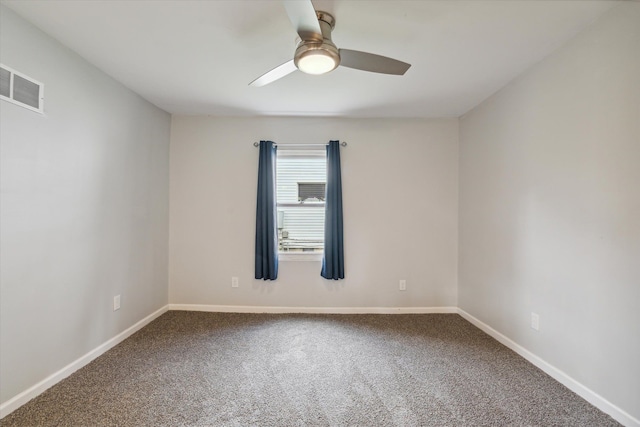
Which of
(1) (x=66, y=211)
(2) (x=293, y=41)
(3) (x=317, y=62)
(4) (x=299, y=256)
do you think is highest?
(2) (x=293, y=41)

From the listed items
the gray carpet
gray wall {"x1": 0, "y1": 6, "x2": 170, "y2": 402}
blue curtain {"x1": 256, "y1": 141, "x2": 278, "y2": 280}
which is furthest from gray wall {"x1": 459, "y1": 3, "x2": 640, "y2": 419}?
gray wall {"x1": 0, "y1": 6, "x2": 170, "y2": 402}

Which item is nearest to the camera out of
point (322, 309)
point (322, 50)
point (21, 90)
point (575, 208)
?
point (322, 50)

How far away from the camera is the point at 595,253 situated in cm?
163

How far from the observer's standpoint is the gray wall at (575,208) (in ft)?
4.81

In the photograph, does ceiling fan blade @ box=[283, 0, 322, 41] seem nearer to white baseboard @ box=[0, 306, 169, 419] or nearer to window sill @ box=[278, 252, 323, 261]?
window sill @ box=[278, 252, 323, 261]

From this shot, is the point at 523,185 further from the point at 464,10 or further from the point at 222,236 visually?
the point at 222,236

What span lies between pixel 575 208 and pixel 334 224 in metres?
2.00

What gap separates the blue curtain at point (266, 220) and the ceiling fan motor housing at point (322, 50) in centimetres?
164

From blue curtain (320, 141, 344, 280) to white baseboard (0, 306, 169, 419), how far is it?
196 centimetres

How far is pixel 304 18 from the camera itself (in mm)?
1273

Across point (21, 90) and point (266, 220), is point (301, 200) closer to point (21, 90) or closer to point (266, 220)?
point (266, 220)

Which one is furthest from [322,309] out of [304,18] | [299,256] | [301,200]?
[304,18]

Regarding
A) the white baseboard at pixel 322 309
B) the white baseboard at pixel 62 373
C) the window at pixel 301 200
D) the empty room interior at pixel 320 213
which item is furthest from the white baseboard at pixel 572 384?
the white baseboard at pixel 62 373

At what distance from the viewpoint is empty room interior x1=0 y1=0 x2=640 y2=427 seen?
1.55 meters
